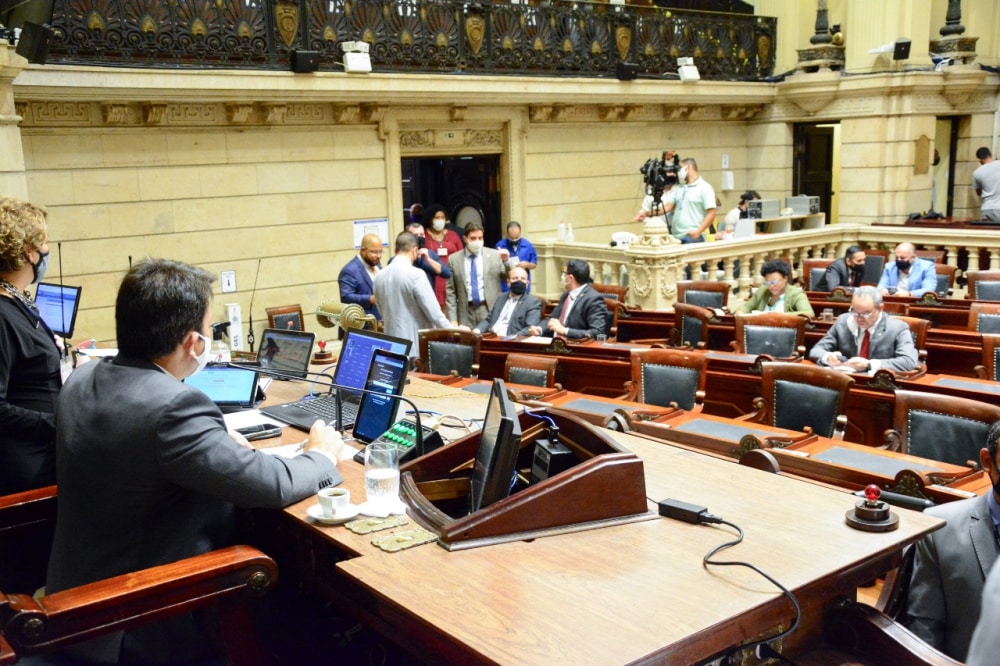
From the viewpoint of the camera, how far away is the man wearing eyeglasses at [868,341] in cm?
535

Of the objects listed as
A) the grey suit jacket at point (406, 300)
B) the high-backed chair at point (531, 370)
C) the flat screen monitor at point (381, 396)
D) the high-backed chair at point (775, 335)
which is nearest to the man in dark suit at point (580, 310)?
the grey suit jacket at point (406, 300)

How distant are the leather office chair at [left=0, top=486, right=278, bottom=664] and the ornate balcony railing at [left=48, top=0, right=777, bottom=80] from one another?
647 cm

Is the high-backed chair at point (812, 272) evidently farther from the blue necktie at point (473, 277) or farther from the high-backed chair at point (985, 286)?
the blue necktie at point (473, 277)

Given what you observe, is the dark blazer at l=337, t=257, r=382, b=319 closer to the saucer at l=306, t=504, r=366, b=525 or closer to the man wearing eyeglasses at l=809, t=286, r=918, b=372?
the man wearing eyeglasses at l=809, t=286, r=918, b=372

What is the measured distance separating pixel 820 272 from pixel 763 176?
4193 mm

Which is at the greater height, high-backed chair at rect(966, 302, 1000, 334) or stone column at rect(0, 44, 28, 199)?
stone column at rect(0, 44, 28, 199)

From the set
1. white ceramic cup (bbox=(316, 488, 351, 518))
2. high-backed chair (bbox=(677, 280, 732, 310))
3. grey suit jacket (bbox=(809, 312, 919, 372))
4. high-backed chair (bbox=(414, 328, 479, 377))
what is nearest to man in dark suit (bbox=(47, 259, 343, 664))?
→ white ceramic cup (bbox=(316, 488, 351, 518))

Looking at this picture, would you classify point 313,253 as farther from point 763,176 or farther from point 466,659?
point 466,659

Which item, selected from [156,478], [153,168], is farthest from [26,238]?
[153,168]

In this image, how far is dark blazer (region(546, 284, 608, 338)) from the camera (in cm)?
668

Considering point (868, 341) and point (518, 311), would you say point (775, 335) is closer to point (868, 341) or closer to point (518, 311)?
point (868, 341)

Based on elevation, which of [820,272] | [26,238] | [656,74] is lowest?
[820,272]

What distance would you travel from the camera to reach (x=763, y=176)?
44.1ft

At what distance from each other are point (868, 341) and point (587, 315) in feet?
6.38
